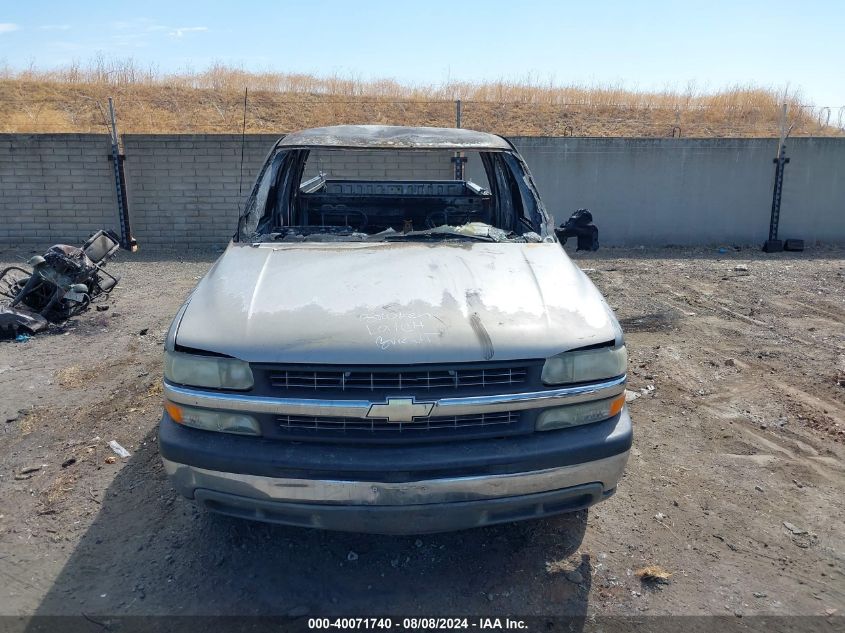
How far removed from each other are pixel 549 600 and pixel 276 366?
1.49 m

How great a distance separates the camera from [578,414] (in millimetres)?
2605

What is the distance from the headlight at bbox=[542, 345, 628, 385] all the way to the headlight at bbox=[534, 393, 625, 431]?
0.35 ft

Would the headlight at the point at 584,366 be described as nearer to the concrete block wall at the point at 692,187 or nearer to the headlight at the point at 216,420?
the headlight at the point at 216,420

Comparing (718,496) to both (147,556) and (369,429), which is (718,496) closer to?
(369,429)

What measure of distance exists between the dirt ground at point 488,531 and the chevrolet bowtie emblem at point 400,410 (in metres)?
0.84

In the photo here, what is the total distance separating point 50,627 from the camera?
250cm

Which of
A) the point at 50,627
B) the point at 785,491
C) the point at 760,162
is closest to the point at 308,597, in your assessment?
the point at 50,627

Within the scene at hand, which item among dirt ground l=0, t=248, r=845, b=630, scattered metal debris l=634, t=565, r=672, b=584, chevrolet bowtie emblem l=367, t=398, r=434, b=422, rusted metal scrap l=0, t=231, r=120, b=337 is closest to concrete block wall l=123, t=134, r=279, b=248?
rusted metal scrap l=0, t=231, r=120, b=337

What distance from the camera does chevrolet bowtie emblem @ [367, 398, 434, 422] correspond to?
2395 millimetres

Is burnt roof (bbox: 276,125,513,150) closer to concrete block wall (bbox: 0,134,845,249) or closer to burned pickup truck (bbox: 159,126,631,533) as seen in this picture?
burned pickup truck (bbox: 159,126,631,533)

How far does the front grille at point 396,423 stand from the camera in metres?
2.45

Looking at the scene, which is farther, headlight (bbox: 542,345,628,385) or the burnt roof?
the burnt roof

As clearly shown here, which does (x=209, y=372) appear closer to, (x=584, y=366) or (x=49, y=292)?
(x=584, y=366)

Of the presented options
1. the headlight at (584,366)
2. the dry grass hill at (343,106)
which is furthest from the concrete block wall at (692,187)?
the headlight at (584,366)
